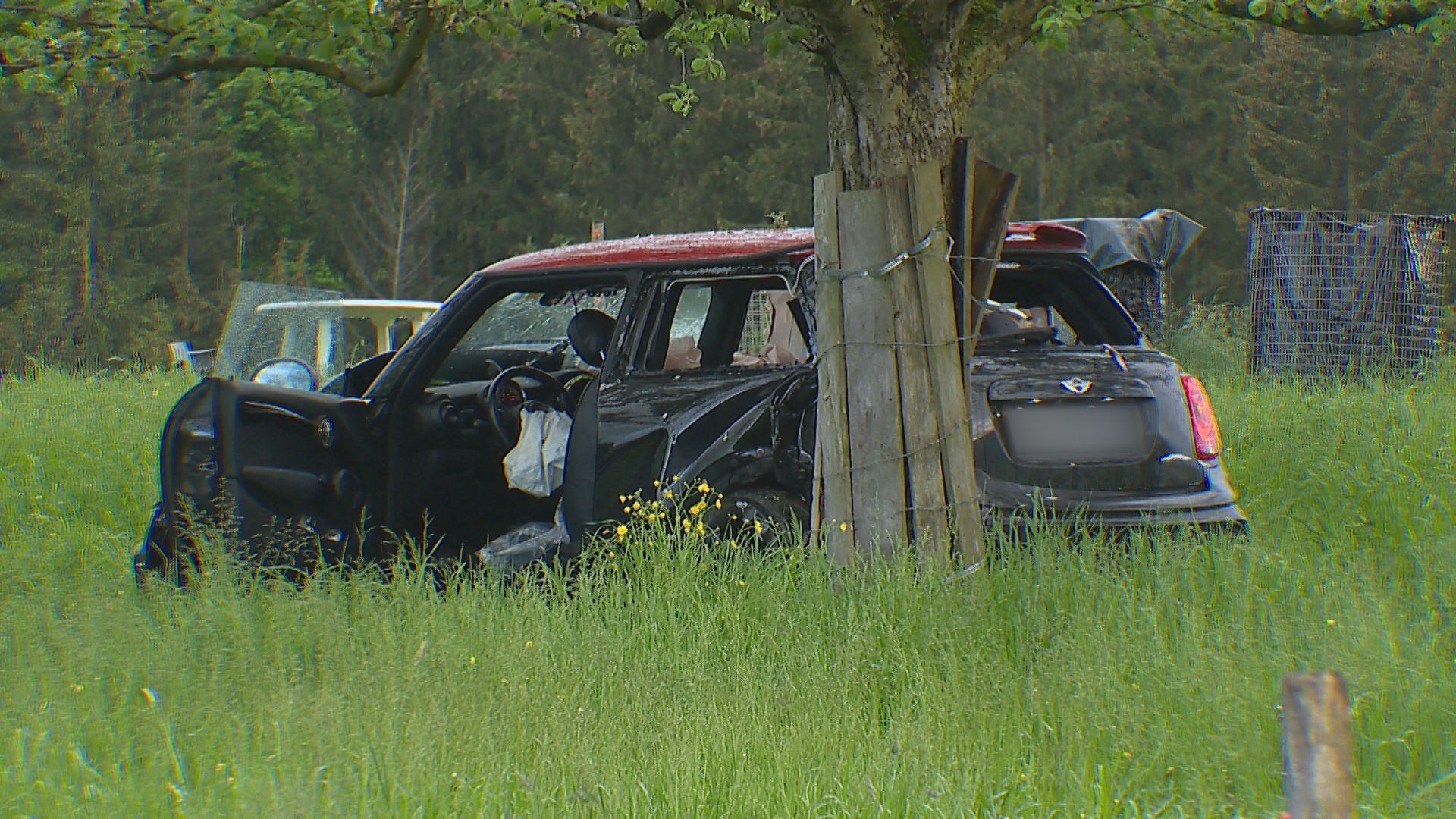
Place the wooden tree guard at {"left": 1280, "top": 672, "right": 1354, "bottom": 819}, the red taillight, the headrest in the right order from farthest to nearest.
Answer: the headrest
the red taillight
the wooden tree guard at {"left": 1280, "top": 672, "right": 1354, "bottom": 819}

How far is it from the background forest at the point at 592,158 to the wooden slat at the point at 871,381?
38166mm

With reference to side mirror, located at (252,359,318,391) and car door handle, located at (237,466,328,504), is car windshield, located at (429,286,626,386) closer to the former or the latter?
side mirror, located at (252,359,318,391)

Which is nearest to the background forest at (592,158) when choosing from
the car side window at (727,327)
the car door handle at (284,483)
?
the car side window at (727,327)

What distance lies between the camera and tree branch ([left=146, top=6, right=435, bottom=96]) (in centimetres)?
662

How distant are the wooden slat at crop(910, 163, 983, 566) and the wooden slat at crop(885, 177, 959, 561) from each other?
2cm

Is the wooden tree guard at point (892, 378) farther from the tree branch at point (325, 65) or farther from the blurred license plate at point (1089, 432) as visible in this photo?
the tree branch at point (325, 65)

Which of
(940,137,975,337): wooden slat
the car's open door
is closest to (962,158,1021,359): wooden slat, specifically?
(940,137,975,337): wooden slat

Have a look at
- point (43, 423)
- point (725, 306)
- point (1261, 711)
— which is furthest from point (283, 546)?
point (43, 423)

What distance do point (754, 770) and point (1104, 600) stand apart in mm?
1715

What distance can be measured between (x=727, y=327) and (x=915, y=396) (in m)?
1.28

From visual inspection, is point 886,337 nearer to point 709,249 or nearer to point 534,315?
point 709,249

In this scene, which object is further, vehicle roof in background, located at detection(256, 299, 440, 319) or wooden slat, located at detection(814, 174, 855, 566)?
vehicle roof in background, located at detection(256, 299, 440, 319)

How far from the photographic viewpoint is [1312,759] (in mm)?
2299

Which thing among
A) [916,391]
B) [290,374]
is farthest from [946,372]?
[290,374]
